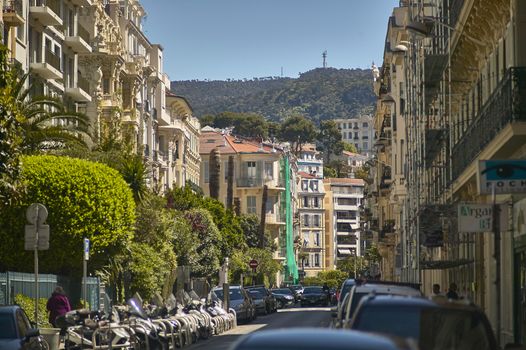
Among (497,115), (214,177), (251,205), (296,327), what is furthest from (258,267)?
(296,327)

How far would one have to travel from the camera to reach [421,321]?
14.8 metres

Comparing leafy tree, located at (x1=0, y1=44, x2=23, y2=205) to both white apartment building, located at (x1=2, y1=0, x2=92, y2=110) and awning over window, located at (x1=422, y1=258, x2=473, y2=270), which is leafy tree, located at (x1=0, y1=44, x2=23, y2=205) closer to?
awning over window, located at (x1=422, y1=258, x2=473, y2=270)

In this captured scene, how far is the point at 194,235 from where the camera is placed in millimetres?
74812

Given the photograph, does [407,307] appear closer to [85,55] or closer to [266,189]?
[85,55]

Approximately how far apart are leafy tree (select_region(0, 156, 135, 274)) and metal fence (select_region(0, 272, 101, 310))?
72 centimetres

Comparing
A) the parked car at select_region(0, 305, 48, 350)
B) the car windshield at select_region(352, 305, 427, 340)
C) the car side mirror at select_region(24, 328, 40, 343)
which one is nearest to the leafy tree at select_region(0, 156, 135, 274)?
the parked car at select_region(0, 305, 48, 350)

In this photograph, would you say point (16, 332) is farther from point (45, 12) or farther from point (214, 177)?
point (214, 177)

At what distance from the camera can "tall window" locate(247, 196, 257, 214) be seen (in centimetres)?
14925

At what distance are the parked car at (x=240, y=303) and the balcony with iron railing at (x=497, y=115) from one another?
77.1ft

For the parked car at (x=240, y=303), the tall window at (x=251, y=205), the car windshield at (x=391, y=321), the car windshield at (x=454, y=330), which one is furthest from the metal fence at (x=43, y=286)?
the tall window at (x=251, y=205)

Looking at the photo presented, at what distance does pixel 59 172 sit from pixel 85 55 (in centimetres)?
2757

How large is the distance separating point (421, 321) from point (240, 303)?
4237 centimetres

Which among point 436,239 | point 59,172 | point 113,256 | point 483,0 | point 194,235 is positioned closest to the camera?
point 483,0

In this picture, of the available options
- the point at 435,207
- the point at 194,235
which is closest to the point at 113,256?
the point at 435,207
